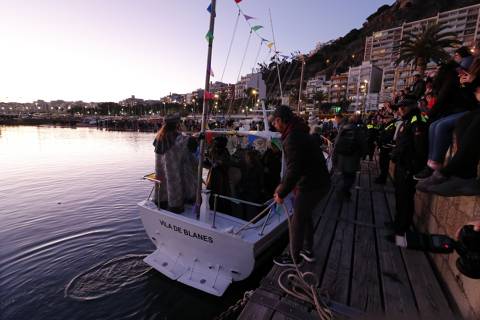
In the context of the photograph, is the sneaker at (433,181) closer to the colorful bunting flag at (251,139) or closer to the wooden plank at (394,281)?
the wooden plank at (394,281)

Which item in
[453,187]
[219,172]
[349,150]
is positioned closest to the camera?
[453,187]

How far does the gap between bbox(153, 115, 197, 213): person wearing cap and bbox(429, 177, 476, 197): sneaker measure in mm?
3530

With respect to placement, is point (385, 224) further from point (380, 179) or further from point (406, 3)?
point (406, 3)

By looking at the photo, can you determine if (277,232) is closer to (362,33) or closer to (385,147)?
(385,147)

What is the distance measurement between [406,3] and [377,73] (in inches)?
2154

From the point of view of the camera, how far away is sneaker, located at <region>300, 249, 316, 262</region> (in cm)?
340

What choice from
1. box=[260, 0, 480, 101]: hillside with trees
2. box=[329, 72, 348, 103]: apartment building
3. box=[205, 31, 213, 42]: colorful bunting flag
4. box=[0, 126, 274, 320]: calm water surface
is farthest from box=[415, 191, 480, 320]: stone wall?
box=[329, 72, 348, 103]: apartment building

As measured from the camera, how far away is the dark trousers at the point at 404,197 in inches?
151

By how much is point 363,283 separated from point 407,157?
6.85 feet

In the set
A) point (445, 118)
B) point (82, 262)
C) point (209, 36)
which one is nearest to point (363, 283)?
point (445, 118)

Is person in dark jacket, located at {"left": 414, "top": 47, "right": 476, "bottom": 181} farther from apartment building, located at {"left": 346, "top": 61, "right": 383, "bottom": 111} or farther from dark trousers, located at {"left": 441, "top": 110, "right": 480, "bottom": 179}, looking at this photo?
apartment building, located at {"left": 346, "top": 61, "right": 383, "bottom": 111}

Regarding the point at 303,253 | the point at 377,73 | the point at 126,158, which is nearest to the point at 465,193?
the point at 303,253

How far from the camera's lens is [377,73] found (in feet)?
306

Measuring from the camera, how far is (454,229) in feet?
9.43
